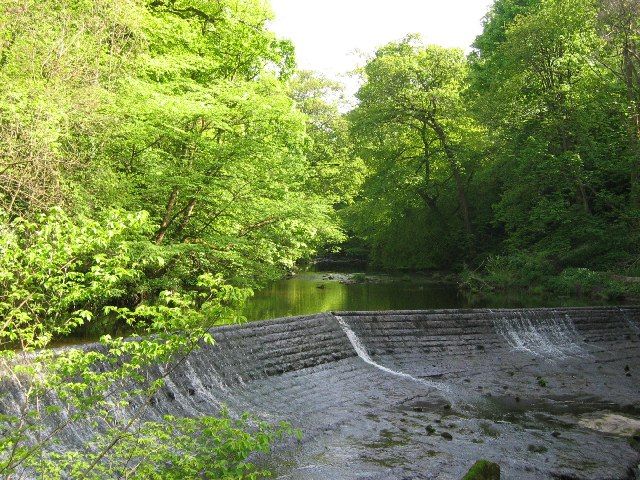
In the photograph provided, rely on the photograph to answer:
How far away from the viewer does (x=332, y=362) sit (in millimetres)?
11656

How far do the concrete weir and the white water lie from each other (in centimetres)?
3

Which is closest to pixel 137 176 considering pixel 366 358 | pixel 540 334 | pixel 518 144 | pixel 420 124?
pixel 366 358

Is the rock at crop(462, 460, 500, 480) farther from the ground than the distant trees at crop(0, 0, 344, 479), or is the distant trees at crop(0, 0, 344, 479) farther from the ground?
the distant trees at crop(0, 0, 344, 479)

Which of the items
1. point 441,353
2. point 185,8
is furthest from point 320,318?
point 185,8

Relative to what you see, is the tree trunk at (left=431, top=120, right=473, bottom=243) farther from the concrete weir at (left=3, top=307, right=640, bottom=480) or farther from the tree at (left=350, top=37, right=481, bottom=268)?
the concrete weir at (left=3, top=307, right=640, bottom=480)

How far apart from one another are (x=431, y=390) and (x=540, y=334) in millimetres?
5853

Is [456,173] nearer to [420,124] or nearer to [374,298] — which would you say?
[420,124]

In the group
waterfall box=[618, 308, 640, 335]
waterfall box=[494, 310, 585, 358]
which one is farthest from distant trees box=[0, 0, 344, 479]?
waterfall box=[618, 308, 640, 335]

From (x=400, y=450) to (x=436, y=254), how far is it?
2401cm

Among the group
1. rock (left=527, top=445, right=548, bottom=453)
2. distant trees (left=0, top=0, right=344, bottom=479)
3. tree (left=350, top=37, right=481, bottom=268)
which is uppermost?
tree (left=350, top=37, right=481, bottom=268)

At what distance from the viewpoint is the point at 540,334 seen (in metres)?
14.9

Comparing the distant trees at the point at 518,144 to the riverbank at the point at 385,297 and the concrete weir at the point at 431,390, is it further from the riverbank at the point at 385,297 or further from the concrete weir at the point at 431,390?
the concrete weir at the point at 431,390

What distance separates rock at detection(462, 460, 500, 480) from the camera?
5934 millimetres

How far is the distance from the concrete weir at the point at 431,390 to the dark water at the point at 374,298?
4102mm
